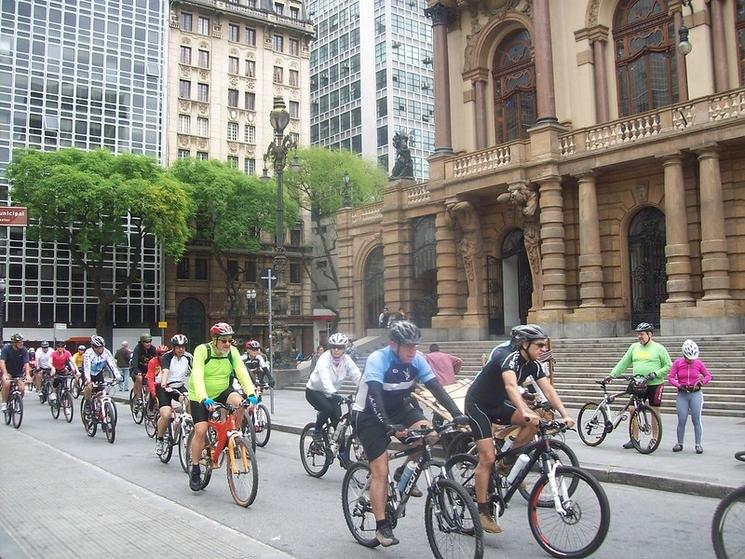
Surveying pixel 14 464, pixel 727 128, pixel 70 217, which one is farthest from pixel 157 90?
pixel 14 464

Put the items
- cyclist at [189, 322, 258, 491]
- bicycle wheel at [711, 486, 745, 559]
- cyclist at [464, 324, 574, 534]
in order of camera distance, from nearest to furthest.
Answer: bicycle wheel at [711, 486, 745, 559], cyclist at [464, 324, 574, 534], cyclist at [189, 322, 258, 491]

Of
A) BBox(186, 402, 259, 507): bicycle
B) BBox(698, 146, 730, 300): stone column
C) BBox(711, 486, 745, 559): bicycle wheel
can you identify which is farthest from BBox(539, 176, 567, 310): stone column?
BBox(711, 486, 745, 559): bicycle wheel

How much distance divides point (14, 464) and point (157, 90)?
4654 centimetres

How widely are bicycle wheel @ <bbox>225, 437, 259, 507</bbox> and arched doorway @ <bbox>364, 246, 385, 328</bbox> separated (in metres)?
26.1

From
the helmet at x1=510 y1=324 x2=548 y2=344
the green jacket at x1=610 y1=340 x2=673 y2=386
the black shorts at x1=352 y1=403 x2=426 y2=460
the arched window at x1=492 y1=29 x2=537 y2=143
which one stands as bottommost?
the black shorts at x1=352 y1=403 x2=426 y2=460

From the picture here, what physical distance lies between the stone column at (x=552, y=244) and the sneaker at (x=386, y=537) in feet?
66.2

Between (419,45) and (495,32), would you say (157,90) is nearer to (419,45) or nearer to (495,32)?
(419,45)

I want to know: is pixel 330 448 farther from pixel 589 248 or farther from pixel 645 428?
pixel 589 248

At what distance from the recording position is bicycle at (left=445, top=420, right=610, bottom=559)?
18.5 ft

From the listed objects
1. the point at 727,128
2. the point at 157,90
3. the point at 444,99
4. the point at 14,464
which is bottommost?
the point at 14,464

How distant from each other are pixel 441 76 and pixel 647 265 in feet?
39.9

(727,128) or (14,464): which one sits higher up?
(727,128)

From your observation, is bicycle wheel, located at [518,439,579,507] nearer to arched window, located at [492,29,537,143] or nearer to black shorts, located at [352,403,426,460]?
black shorts, located at [352,403,426,460]

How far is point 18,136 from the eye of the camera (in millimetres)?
48094
